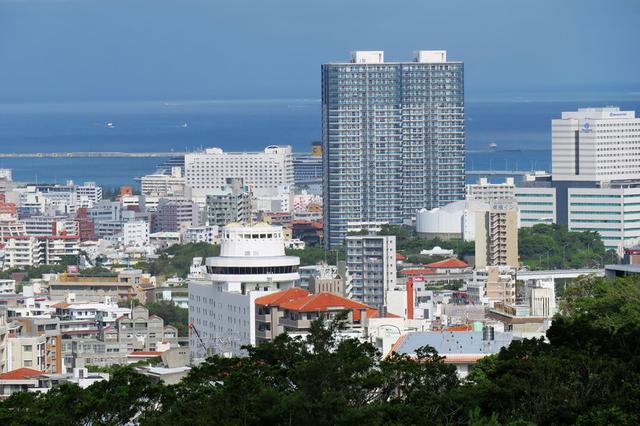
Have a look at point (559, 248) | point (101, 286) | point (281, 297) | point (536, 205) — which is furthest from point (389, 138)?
point (281, 297)

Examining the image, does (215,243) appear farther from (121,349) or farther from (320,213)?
(121,349)

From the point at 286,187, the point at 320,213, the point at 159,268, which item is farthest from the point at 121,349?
the point at 286,187

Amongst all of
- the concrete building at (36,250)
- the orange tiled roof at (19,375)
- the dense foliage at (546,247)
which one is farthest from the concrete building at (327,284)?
the concrete building at (36,250)

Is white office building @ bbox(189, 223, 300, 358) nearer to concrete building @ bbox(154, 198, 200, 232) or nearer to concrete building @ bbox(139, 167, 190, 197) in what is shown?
concrete building @ bbox(154, 198, 200, 232)

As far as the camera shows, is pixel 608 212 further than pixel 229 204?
No

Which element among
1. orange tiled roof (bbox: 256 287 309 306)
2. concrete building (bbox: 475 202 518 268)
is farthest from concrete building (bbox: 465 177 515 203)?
orange tiled roof (bbox: 256 287 309 306)

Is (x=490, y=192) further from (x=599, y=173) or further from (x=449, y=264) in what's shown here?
(x=449, y=264)
